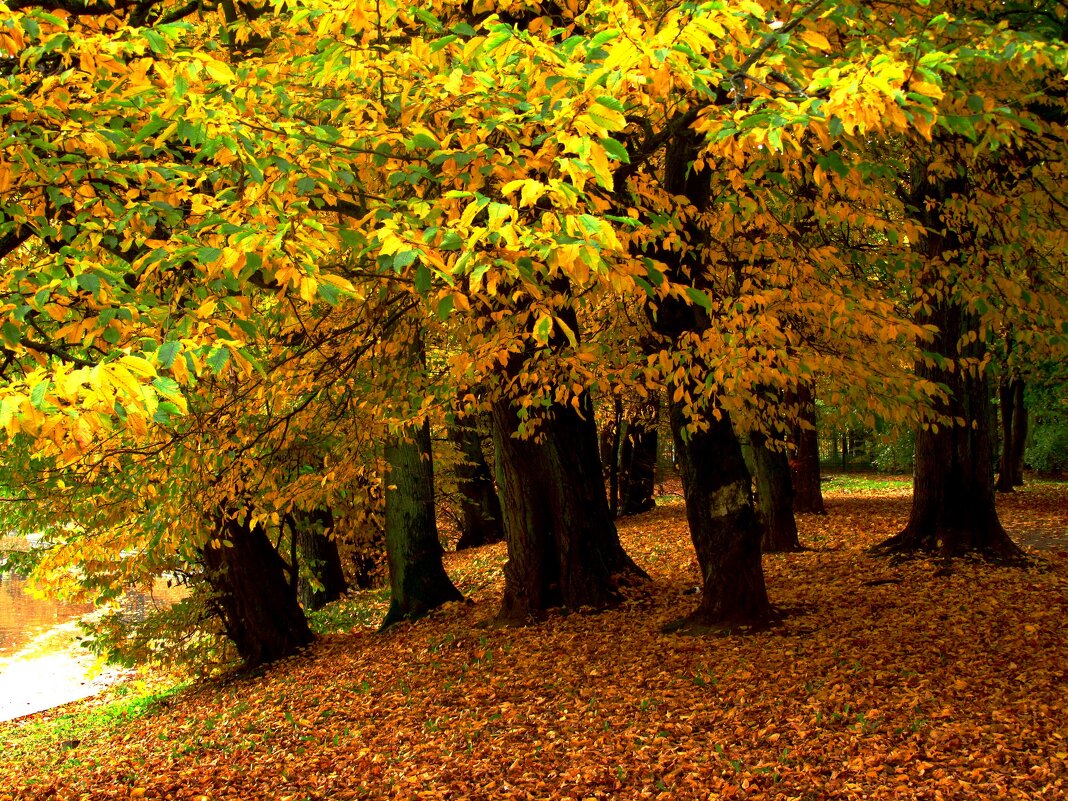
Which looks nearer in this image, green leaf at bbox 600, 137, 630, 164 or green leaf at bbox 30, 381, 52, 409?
green leaf at bbox 30, 381, 52, 409

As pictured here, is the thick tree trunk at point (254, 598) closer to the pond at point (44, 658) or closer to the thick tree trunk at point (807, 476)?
the pond at point (44, 658)

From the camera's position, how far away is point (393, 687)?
827 cm

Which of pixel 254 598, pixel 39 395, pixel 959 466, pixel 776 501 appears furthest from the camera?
pixel 776 501

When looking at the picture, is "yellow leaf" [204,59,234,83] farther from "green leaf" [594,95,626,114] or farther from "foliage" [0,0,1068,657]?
"green leaf" [594,95,626,114]

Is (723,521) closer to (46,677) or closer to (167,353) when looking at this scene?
(167,353)

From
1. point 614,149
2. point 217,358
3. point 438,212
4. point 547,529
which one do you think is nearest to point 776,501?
point 547,529

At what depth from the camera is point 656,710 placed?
624 cm

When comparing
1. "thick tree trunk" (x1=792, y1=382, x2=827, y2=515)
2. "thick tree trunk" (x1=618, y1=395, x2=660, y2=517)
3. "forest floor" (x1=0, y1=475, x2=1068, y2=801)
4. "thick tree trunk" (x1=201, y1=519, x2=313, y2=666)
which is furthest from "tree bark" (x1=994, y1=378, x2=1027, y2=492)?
"thick tree trunk" (x1=201, y1=519, x2=313, y2=666)

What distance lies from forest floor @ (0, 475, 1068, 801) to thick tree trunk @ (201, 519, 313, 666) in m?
0.40

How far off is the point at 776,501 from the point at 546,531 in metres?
4.60

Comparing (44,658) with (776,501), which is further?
(44,658)

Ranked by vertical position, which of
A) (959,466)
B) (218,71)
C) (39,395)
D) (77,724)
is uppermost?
(218,71)

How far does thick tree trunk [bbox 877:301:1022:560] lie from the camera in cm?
957

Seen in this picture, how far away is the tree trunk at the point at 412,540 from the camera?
449 inches
